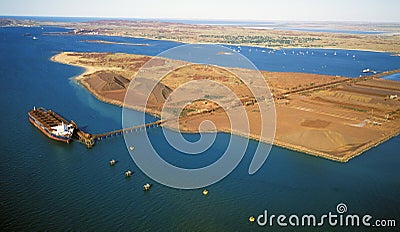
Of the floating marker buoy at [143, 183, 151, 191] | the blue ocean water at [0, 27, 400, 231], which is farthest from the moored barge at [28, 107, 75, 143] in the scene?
the floating marker buoy at [143, 183, 151, 191]

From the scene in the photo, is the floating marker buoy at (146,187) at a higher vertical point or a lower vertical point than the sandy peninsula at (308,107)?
lower

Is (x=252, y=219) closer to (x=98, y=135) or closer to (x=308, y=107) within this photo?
(x=98, y=135)

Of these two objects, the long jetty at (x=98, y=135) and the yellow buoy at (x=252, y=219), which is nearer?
the yellow buoy at (x=252, y=219)

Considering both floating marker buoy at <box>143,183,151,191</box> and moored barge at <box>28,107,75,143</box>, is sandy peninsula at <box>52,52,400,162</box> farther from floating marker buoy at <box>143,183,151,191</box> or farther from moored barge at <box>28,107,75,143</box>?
floating marker buoy at <box>143,183,151,191</box>

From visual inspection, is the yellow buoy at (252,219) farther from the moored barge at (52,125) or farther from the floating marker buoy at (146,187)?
the moored barge at (52,125)

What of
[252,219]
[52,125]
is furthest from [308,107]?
[52,125]

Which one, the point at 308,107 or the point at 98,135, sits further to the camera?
the point at 308,107

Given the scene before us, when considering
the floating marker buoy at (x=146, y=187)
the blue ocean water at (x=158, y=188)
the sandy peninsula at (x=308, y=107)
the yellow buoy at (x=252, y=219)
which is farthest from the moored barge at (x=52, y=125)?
the yellow buoy at (x=252, y=219)

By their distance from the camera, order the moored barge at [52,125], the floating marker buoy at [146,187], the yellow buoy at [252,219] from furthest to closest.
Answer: the moored barge at [52,125] < the floating marker buoy at [146,187] < the yellow buoy at [252,219]

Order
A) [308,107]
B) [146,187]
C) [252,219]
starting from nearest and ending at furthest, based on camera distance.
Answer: [252,219] → [146,187] → [308,107]

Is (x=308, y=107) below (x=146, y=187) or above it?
above
